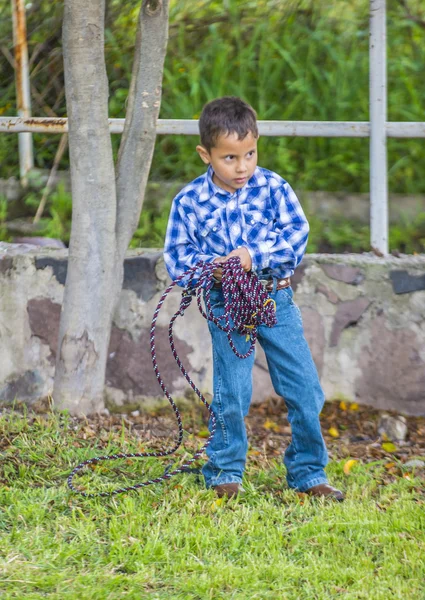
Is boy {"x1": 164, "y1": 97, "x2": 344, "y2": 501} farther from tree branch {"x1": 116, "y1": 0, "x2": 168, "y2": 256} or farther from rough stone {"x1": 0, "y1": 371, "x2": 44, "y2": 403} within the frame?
rough stone {"x1": 0, "y1": 371, "x2": 44, "y2": 403}

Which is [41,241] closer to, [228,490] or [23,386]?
[23,386]

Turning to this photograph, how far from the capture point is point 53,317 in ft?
15.6

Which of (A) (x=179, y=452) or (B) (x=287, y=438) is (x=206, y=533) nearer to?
(A) (x=179, y=452)

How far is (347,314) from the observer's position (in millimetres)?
4629

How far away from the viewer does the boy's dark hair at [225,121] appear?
11.0 ft

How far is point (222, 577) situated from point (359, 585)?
0.43 metres

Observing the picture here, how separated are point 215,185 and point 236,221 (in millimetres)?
163

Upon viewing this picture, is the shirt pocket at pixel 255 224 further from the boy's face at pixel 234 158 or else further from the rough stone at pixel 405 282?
the rough stone at pixel 405 282

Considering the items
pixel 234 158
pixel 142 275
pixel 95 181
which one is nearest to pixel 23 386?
pixel 142 275

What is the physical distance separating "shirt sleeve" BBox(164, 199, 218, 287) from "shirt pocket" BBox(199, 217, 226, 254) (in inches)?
1.8

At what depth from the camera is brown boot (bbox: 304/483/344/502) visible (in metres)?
3.58

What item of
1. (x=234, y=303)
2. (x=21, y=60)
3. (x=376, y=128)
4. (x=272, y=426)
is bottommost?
(x=272, y=426)

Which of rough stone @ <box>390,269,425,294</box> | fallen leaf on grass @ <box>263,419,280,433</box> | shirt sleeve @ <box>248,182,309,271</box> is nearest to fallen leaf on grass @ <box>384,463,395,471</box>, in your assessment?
fallen leaf on grass @ <box>263,419,280,433</box>

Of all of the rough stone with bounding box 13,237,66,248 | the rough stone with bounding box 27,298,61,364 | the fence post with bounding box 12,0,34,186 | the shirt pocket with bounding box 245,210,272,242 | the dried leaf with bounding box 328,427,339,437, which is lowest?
the dried leaf with bounding box 328,427,339,437
